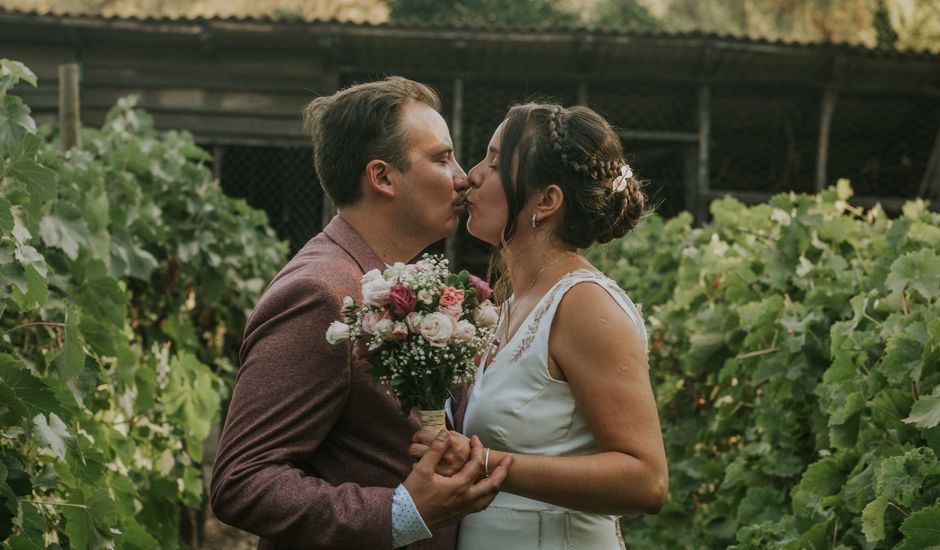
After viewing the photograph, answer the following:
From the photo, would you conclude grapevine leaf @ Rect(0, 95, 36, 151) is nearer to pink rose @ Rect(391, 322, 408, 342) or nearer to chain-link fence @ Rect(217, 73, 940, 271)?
pink rose @ Rect(391, 322, 408, 342)

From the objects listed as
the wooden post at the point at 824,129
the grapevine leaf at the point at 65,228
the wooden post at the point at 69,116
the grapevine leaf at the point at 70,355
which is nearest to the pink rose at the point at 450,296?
the grapevine leaf at the point at 70,355

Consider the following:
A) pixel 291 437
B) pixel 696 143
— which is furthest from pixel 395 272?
pixel 696 143

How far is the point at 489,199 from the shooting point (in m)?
2.74

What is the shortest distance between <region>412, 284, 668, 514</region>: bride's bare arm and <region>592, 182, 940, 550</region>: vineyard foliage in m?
0.50

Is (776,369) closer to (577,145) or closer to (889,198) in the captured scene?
(577,145)

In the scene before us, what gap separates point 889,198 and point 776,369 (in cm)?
1044

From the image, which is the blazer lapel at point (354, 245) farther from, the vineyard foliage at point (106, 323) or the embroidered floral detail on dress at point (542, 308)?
the vineyard foliage at point (106, 323)

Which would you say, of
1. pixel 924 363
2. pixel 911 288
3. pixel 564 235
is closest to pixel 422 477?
pixel 564 235

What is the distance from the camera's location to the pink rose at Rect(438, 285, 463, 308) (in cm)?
236

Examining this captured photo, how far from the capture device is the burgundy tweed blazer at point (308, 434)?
237cm

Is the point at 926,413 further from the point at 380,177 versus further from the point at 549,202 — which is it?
the point at 380,177

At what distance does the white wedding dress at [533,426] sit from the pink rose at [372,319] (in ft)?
1.35

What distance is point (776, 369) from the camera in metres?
3.72

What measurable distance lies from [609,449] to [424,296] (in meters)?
0.52
